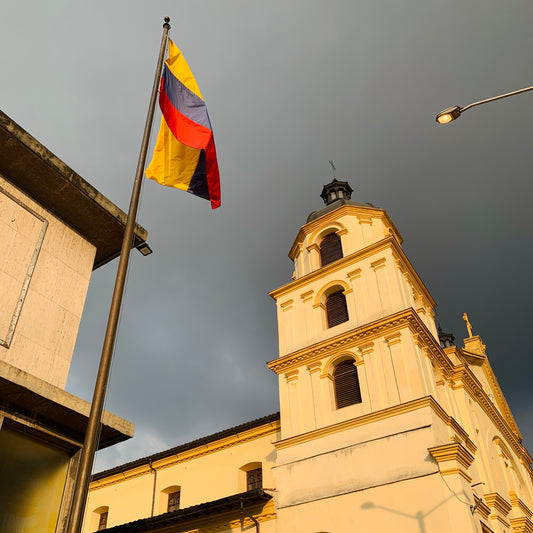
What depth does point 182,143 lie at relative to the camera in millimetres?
9555

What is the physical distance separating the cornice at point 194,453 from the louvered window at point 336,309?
545 centimetres

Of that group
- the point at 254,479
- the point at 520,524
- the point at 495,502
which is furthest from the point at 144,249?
the point at 520,524

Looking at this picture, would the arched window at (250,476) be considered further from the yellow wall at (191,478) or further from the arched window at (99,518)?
the arched window at (99,518)

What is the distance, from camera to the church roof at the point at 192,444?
80.0 feet

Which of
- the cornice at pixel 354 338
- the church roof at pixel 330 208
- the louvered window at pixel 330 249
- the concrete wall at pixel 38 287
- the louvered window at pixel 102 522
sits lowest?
the concrete wall at pixel 38 287

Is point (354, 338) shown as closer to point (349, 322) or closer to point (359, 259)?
point (349, 322)

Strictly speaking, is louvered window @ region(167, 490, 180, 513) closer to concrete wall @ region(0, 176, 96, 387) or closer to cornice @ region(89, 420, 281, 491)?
cornice @ region(89, 420, 281, 491)

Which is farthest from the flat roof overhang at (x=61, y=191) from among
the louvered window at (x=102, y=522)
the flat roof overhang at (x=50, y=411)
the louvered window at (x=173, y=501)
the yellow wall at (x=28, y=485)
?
the louvered window at (x=102, y=522)

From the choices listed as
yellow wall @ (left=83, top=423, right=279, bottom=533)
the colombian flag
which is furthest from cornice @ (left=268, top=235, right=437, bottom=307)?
the colombian flag

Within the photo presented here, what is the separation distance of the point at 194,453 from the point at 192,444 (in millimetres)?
446

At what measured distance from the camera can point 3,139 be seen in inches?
320

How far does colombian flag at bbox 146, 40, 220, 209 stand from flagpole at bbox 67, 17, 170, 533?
26.9 inches

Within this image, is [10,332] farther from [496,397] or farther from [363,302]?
[496,397]

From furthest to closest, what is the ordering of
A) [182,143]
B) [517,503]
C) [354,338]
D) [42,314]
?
1. [517,503]
2. [354,338]
3. [182,143]
4. [42,314]
